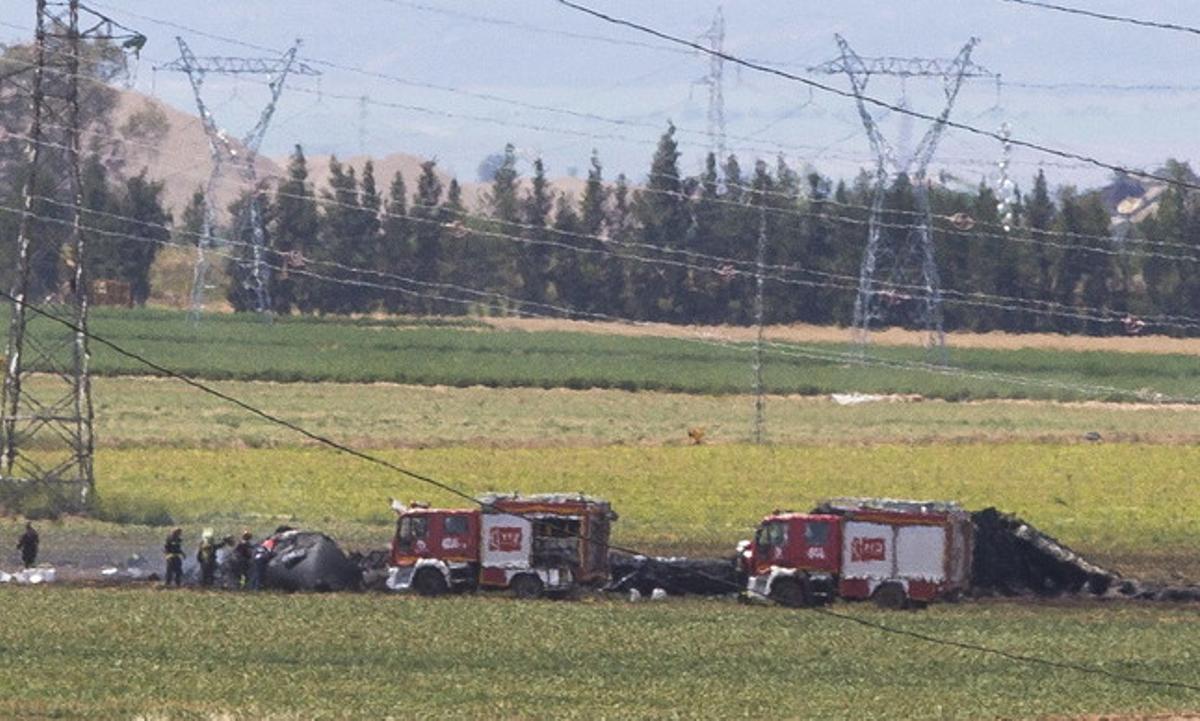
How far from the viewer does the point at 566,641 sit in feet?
131

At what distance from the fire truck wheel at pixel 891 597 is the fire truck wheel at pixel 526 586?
6405 mm

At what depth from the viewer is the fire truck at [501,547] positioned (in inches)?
1896

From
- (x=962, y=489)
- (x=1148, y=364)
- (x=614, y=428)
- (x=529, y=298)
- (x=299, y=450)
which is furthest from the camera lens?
(x=529, y=298)

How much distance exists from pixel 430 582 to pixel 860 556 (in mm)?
8161

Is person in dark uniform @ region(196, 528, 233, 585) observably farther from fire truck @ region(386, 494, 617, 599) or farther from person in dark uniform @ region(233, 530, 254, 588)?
fire truck @ region(386, 494, 617, 599)

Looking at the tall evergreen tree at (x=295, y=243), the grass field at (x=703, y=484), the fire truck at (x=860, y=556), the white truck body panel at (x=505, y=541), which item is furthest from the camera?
the tall evergreen tree at (x=295, y=243)

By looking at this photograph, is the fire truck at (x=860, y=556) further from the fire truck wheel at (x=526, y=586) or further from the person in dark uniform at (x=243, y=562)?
the person in dark uniform at (x=243, y=562)

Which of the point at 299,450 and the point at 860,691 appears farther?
the point at 299,450

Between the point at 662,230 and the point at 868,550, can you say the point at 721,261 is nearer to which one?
the point at 662,230

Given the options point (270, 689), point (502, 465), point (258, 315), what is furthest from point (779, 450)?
point (258, 315)

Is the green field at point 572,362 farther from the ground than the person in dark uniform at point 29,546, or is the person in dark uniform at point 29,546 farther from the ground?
the green field at point 572,362

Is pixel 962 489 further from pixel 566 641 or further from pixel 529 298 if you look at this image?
pixel 529 298

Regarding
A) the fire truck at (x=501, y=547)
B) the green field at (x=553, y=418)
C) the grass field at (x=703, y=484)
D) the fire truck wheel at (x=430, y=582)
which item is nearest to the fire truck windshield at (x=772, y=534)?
the fire truck at (x=501, y=547)

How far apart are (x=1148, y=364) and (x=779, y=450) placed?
47316 millimetres
